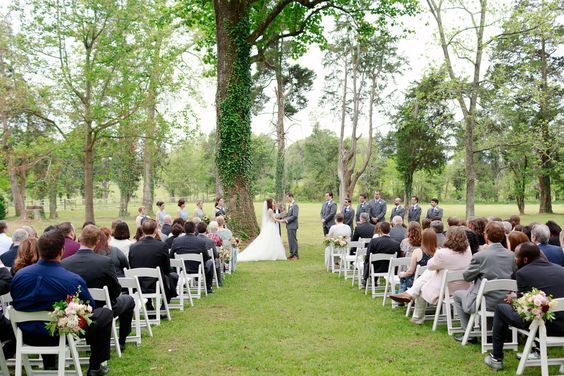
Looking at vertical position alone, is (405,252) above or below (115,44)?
below

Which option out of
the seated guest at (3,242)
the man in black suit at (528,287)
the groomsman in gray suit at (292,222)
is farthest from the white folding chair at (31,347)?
the groomsman in gray suit at (292,222)

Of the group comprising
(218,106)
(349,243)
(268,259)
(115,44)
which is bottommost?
(268,259)

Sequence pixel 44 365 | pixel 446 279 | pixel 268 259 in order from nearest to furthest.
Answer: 1. pixel 44 365
2. pixel 446 279
3. pixel 268 259

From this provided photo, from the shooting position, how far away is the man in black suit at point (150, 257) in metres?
7.53

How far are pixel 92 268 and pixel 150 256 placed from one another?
78.3 inches

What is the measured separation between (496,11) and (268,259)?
17.1m

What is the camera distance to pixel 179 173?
81312 mm

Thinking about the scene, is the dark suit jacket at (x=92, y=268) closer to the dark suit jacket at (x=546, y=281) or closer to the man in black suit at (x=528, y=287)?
the man in black suit at (x=528, y=287)

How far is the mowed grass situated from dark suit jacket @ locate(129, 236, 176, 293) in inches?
32.9

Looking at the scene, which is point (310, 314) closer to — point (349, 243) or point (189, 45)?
point (349, 243)

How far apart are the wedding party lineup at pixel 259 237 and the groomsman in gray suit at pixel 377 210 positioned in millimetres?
71

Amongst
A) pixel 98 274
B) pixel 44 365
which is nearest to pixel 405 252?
pixel 98 274

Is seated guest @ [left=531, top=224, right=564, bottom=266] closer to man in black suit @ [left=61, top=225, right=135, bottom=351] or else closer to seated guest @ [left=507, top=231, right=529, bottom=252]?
seated guest @ [left=507, top=231, right=529, bottom=252]

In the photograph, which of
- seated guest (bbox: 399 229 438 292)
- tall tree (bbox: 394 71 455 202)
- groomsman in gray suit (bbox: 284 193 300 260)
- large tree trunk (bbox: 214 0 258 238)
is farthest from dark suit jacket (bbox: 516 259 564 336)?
tall tree (bbox: 394 71 455 202)
